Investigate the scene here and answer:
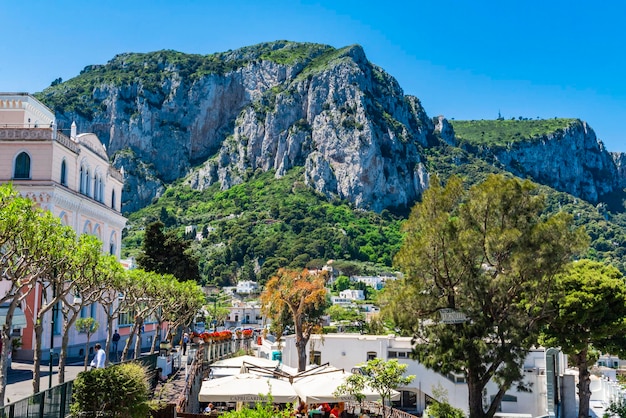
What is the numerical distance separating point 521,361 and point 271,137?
18028 centimetres

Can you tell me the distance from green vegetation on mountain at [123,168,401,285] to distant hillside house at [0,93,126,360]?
107 metres

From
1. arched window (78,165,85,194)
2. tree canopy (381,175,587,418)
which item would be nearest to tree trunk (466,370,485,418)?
tree canopy (381,175,587,418)

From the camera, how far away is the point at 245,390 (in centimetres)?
1972

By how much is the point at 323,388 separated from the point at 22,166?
2243 centimetres

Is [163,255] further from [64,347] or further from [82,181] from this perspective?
[64,347]

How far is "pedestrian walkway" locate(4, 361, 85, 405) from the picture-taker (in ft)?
67.7

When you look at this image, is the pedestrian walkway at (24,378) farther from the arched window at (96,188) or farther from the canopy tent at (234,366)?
the arched window at (96,188)

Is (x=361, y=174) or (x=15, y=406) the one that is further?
(x=361, y=174)

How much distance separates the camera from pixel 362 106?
186 meters

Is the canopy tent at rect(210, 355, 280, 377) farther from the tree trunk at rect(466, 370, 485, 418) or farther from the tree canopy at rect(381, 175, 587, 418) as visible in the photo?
the tree trunk at rect(466, 370, 485, 418)

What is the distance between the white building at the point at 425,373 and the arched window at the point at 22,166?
18138 millimetres

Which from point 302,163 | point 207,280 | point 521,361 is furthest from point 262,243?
point 521,361

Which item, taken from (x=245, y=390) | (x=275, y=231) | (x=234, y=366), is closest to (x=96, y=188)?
(x=234, y=366)

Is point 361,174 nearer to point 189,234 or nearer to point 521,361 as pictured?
point 189,234
